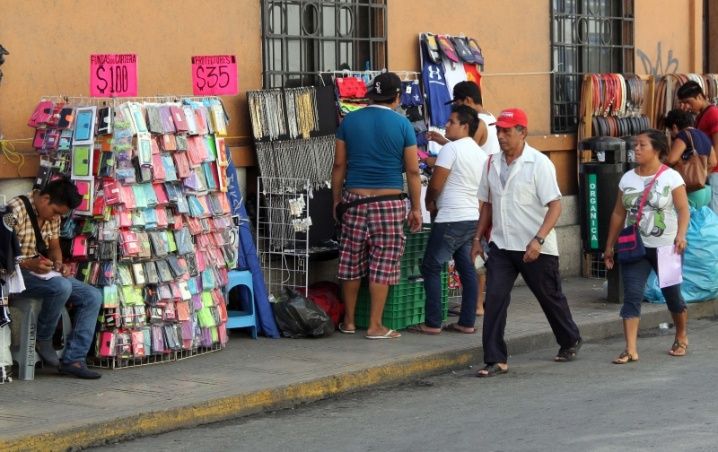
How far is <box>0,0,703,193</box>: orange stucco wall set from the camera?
9594 mm

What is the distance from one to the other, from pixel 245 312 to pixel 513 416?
3.18 meters

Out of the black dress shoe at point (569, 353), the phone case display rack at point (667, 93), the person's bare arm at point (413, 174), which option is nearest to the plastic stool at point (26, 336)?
the person's bare arm at point (413, 174)

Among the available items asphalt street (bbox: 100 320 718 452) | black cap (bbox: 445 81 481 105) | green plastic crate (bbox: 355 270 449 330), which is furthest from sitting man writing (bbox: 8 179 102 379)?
black cap (bbox: 445 81 481 105)

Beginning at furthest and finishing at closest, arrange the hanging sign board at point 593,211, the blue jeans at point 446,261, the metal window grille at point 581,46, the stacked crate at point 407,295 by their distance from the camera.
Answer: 1. the metal window grille at point 581,46
2. the hanging sign board at point 593,211
3. the stacked crate at point 407,295
4. the blue jeans at point 446,261

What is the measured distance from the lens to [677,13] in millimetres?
16844

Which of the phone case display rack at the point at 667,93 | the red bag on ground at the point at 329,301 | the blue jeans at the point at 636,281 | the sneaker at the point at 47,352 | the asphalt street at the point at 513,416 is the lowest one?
the asphalt street at the point at 513,416

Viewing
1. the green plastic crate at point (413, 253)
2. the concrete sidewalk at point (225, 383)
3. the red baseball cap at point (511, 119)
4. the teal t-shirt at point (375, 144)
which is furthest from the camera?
the green plastic crate at point (413, 253)

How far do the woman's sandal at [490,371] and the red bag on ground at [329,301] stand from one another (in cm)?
172

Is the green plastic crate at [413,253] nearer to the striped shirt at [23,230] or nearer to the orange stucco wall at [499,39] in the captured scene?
the orange stucco wall at [499,39]

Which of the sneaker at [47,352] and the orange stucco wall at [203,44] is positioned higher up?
the orange stucco wall at [203,44]

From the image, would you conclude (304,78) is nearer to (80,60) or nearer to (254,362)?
(80,60)

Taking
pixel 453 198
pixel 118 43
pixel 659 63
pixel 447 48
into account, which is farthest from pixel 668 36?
pixel 118 43

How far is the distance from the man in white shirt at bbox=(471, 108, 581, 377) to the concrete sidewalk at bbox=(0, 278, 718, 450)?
532 millimetres

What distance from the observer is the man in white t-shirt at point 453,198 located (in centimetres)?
1068
